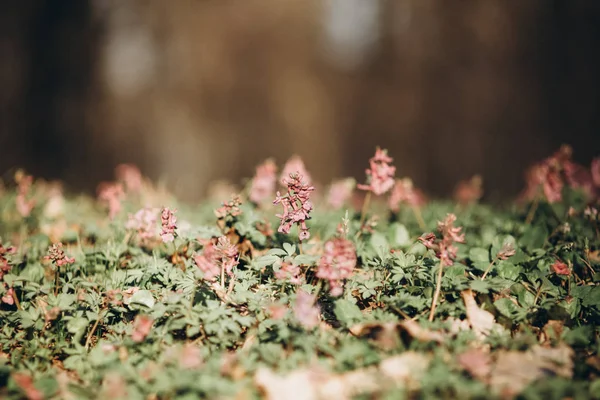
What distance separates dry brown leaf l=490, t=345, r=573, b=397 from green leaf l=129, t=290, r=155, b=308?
5.25 feet

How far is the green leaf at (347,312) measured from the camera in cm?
214

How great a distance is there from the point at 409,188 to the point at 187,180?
11110mm

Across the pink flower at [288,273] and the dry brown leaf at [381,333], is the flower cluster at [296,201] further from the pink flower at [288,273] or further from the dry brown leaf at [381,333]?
the dry brown leaf at [381,333]

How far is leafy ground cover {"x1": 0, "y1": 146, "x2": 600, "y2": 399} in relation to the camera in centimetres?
180

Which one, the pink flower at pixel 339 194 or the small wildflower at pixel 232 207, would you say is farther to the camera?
the pink flower at pixel 339 194

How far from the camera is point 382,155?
2770 millimetres

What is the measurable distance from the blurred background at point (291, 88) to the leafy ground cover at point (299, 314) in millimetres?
5953

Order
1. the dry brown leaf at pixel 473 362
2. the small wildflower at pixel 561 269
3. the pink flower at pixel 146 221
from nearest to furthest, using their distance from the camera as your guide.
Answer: the dry brown leaf at pixel 473 362, the small wildflower at pixel 561 269, the pink flower at pixel 146 221

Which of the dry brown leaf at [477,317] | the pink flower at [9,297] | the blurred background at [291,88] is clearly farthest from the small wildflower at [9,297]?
the blurred background at [291,88]

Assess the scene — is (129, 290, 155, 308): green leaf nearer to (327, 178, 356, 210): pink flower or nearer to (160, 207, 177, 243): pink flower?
(160, 207, 177, 243): pink flower

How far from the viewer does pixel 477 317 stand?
2.21 meters

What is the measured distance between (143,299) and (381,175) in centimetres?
154

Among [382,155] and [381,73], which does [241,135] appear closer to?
[381,73]

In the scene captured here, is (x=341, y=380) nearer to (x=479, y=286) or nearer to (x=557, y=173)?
(x=479, y=286)
